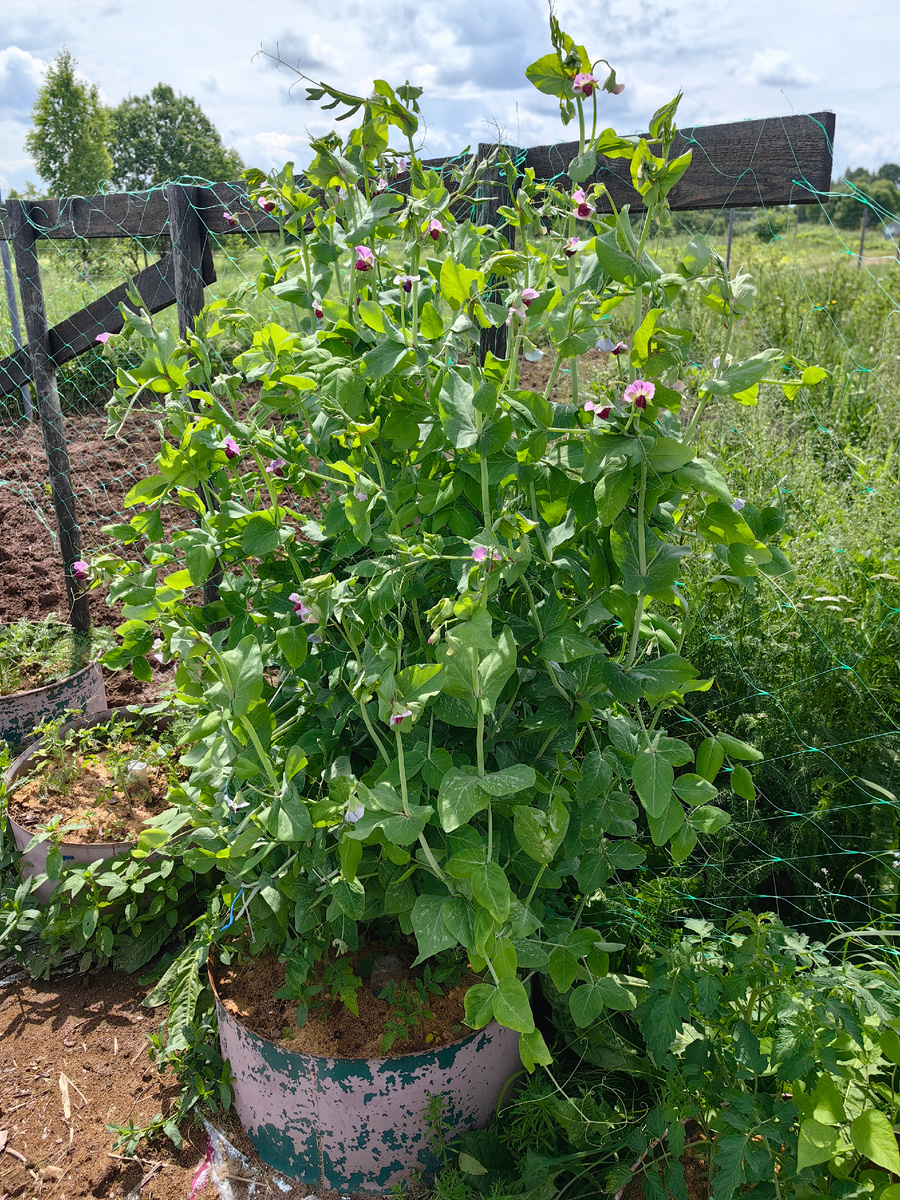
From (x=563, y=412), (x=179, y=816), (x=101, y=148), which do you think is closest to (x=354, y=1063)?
(x=179, y=816)

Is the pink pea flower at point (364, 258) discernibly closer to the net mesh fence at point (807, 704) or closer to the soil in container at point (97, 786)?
the net mesh fence at point (807, 704)

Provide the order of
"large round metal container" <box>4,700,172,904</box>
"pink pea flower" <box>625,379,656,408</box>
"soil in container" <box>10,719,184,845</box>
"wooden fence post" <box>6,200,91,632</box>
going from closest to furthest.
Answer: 1. "pink pea flower" <box>625,379,656,408</box>
2. "large round metal container" <box>4,700,172,904</box>
3. "soil in container" <box>10,719,184,845</box>
4. "wooden fence post" <box>6,200,91,632</box>

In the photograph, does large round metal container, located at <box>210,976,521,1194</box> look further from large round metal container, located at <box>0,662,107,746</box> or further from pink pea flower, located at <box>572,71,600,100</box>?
large round metal container, located at <box>0,662,107,746</box>

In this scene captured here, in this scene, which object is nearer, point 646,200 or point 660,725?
point 646,200

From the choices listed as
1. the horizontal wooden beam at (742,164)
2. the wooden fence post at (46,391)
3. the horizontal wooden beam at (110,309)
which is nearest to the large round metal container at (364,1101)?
the horizontal wooden beam at (742,164)

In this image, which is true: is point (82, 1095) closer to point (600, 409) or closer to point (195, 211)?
point (600, 409)

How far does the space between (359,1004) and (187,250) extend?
2.16 metres

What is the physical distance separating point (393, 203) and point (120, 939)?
1898 millimetres

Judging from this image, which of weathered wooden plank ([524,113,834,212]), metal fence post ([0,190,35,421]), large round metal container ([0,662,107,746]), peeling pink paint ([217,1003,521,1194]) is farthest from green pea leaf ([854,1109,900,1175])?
metal fence post ([0,190,35,421])

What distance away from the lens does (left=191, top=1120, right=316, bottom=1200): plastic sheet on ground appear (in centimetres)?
152

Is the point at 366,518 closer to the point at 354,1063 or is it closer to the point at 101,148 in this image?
the point at 354,1063

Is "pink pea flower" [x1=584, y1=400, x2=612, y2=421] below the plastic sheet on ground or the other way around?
the other way around

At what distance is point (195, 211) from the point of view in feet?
8.11

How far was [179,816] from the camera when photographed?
1.64 meters
